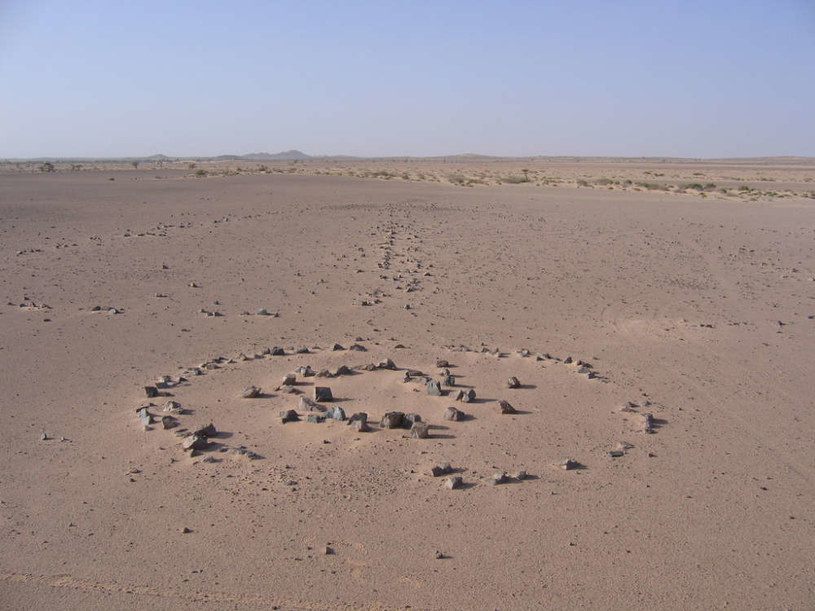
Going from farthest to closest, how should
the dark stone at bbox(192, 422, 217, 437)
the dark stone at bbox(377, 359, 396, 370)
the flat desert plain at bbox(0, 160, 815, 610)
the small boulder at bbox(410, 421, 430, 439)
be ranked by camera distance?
1. the dark stone at bbox(377, 359, 396, 370)
2. the small boulder at bbox(410, 421, 430, 439)
3. the dark stone at bbox(192, 422, 217, 437)
4. the flat desert plain at bbox(0, 160, 815, 610)

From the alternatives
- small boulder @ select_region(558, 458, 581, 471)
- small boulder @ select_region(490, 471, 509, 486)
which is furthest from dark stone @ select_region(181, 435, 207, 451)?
small boulder @ select_region(558, 458, 581, 471)

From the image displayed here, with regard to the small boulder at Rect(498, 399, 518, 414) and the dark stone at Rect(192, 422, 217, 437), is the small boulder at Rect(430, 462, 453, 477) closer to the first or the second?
the small boulder at Rect(498, 399, 518, 414)

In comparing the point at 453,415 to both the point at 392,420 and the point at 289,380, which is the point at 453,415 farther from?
the point at 289,380

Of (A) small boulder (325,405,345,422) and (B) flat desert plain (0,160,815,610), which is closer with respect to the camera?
(B) flat desert plain (0,160,815,610)

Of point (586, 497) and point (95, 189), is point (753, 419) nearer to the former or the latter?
point (586, 497)

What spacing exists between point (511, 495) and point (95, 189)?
35623 millimetres

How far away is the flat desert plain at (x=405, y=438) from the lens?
425cm

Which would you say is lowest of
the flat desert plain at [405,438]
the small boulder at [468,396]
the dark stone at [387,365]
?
the flat desert plain at [405,438]

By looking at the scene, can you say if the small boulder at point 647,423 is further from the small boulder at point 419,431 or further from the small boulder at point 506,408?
the small boulder at point 419,431

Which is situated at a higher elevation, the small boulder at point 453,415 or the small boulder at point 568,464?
the small boulder at point 453,415

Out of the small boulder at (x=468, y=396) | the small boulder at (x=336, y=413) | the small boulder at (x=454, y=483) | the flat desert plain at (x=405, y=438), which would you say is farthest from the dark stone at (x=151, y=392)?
the small boulder at (x=454, y=483)

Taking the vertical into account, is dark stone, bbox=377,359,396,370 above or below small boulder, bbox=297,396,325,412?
above

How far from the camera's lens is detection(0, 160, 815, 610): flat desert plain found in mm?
4246

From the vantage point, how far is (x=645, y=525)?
480 centimetres
